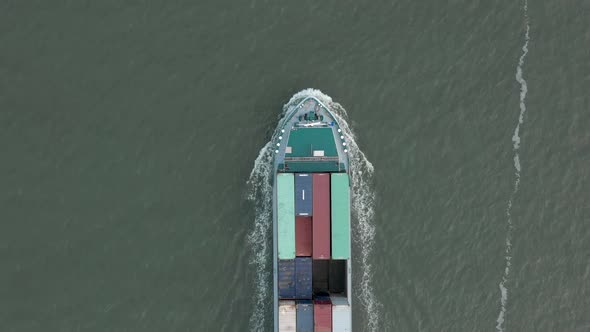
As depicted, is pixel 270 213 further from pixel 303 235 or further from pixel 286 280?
pixel 286 280

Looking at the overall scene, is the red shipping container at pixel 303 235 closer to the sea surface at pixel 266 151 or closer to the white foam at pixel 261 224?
the white foam at pixel 261 224

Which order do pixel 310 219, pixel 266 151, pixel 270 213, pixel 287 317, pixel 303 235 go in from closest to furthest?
1. pixel 287 317
2. pixel 310 219
3. pixel 303 235
4. pixel 266 151
5. pixel 270 213

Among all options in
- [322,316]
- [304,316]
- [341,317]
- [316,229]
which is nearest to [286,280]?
[304,316]

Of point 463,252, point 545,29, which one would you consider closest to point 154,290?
point 463,252

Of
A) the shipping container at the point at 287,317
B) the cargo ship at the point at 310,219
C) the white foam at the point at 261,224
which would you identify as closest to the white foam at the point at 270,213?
the white foam at the point at 261,224

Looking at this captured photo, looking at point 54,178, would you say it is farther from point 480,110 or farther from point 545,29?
point 545,29

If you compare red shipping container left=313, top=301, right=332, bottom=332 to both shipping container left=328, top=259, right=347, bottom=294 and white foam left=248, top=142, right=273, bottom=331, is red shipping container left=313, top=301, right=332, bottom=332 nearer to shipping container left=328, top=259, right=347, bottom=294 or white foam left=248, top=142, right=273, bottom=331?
shipping container left=328, top=259, right=347, bottom=294

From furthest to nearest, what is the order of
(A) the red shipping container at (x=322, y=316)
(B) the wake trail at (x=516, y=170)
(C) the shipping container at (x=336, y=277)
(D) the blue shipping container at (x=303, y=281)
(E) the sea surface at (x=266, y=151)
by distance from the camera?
(C) the shipping container at (x=336, y=277), (B) the wake trail at (x=516, y=170), (E) the sea surface at (x=266, y=151), (D) the blue shipping container at (x=303, y=281), (A) the red shipping container at (x=322, y=316)
